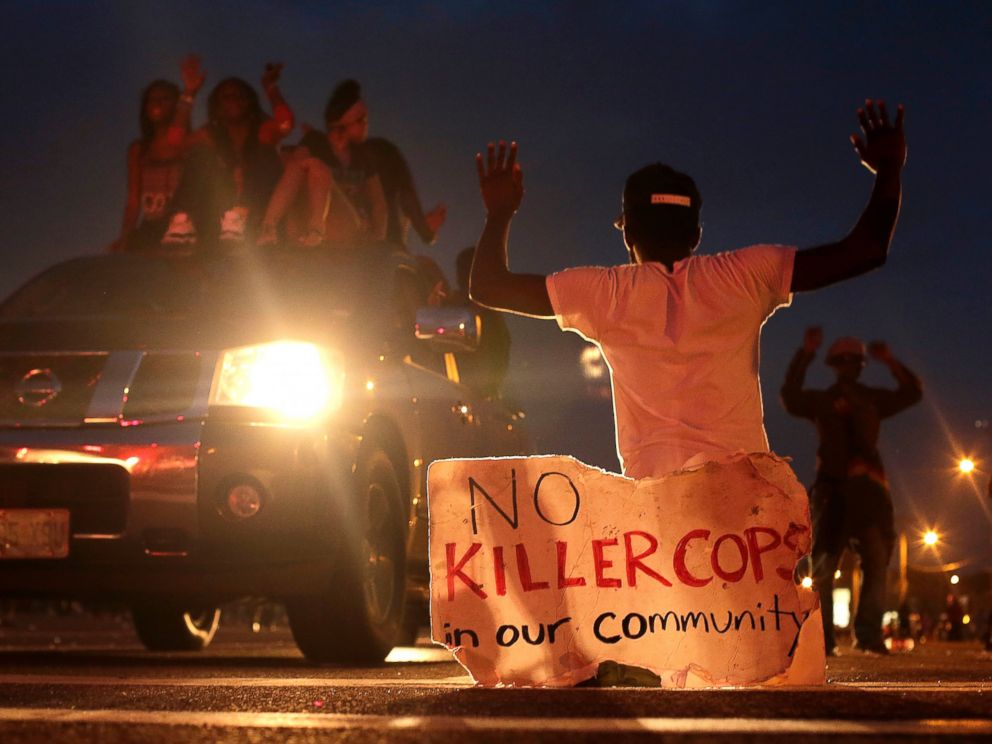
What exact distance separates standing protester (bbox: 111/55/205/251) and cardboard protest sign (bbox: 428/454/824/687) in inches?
242

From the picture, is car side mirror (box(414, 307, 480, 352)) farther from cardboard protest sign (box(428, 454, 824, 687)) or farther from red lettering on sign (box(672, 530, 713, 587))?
red lettering on sign (box(672, 530, 713, 587))

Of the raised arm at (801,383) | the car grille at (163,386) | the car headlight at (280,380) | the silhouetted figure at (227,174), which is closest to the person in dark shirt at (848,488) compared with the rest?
the raised arm at (801,383)

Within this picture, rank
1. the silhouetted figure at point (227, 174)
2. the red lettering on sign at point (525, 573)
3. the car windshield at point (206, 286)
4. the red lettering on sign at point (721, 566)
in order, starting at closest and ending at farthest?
the red lettering on sign at point (721, 566), the red lettering on sign at point (525, 573), the car windshield at point (206, 286), the silhouetted figure at point (227, 174)

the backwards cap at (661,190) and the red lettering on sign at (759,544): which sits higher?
the backwards cap at (661,190)

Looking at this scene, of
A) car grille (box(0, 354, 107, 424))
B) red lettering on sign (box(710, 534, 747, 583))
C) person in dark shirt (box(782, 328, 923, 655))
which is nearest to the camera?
red lettering on sign (box(710, 534, 747, 583))

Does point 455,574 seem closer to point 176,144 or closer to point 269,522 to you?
point 269,522

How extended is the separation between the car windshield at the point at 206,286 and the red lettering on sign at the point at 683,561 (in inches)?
133

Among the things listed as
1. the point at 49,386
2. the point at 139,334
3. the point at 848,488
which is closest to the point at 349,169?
the point at 848,488

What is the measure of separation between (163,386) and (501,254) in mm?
2244

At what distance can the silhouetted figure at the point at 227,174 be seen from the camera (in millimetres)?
10047

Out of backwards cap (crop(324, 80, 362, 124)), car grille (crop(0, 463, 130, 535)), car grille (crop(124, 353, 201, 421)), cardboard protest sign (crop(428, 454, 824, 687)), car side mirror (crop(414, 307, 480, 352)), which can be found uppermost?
backwards cap (crop(324, 80, 362, 124))

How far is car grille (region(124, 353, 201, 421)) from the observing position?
7.37 m

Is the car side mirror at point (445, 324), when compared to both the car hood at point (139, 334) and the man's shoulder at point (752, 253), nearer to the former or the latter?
the car hood at point (139, 334)

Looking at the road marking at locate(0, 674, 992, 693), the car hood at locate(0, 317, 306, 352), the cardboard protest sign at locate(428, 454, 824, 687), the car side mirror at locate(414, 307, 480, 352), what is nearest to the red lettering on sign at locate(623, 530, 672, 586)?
the cardboard protest sign at locate(428, 454, 824, 687)
